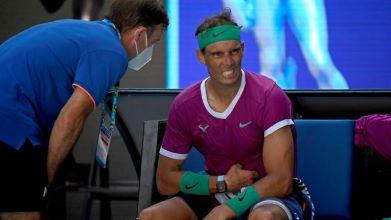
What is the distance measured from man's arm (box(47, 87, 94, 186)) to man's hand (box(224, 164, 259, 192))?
72 cm

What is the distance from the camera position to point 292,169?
2285 millimetres

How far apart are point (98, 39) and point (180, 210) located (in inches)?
31.9

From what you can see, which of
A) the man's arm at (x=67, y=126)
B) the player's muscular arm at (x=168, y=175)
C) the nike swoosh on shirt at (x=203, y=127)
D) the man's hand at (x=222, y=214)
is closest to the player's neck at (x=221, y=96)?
the nike swoosh on shirt at (x=203, y=127)

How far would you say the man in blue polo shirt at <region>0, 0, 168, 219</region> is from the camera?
186 cm

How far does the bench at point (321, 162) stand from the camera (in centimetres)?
264

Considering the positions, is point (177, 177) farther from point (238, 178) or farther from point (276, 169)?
point (276, 169)

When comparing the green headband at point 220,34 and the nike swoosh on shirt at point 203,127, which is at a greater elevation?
the green headband at point 220,34

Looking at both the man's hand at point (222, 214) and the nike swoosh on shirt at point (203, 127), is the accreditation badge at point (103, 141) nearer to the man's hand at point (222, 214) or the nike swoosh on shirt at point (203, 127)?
the nike swoosh on shirt at point (203, 127)

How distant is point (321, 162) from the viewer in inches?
107

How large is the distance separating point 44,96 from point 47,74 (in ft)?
0.25

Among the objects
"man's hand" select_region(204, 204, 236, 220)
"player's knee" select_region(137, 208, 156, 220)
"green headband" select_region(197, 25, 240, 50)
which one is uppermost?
"green headband" select_region(197, 25, 240, 50)

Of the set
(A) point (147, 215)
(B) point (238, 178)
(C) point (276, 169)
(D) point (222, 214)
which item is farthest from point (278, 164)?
(A) point (147, 215)

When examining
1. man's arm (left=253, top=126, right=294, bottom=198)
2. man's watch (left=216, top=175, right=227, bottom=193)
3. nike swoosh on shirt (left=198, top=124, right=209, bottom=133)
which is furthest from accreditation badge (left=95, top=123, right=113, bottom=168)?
man's arm (left=253, top=126, right=294, bottom=198)

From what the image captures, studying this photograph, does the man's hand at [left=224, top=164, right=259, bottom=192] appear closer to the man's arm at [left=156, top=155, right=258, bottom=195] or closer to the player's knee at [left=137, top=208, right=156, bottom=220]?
the man's arm at [left=156, top=155, right=258, bottom=195]
